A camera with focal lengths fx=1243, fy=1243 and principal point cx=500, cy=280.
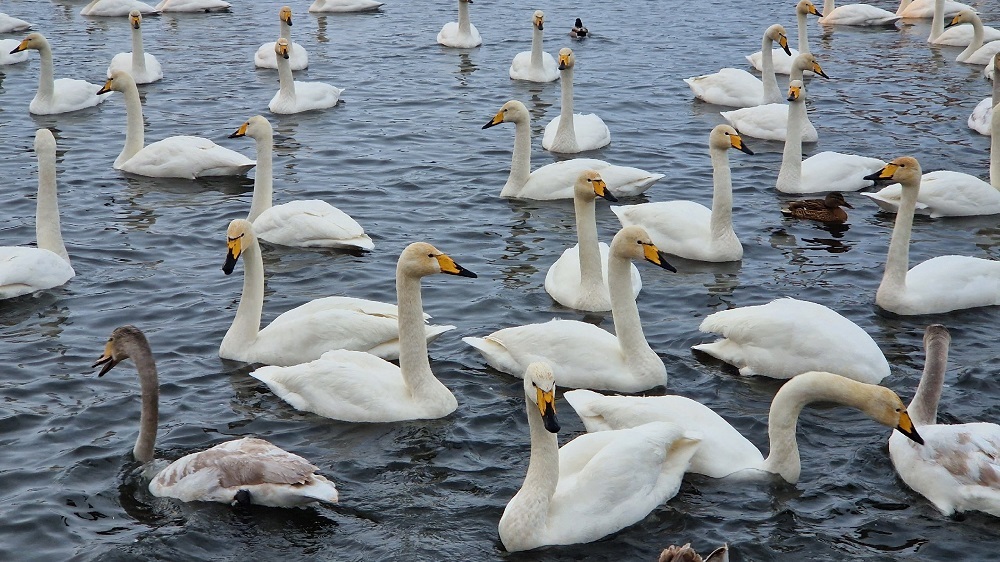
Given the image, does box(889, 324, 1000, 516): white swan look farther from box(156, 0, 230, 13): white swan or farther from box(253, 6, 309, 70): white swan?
box(156, 0, 230, 13): white swan

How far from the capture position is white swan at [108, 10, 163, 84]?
20.2m

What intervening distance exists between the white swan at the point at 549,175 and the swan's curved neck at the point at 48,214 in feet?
16.6

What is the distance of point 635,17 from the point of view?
26.1 meters

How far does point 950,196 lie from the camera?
13.6m

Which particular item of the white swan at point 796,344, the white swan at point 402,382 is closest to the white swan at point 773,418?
the white swan at point 796,344

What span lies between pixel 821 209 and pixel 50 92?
11.7 meters

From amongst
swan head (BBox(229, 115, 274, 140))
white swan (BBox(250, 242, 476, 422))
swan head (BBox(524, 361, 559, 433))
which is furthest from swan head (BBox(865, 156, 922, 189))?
swan head (BBox(229, 115, 274, 140))

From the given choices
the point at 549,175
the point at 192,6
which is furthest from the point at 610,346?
the point at 192,6

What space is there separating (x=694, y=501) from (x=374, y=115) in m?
12.0

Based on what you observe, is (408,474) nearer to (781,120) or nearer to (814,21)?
(781,120)

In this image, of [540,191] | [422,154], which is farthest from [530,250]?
[422,154]

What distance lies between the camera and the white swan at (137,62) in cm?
2016

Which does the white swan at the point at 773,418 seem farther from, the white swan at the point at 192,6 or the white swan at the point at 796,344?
the white swan at the point at 192,6

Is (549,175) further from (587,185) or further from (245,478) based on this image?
(245,478)
